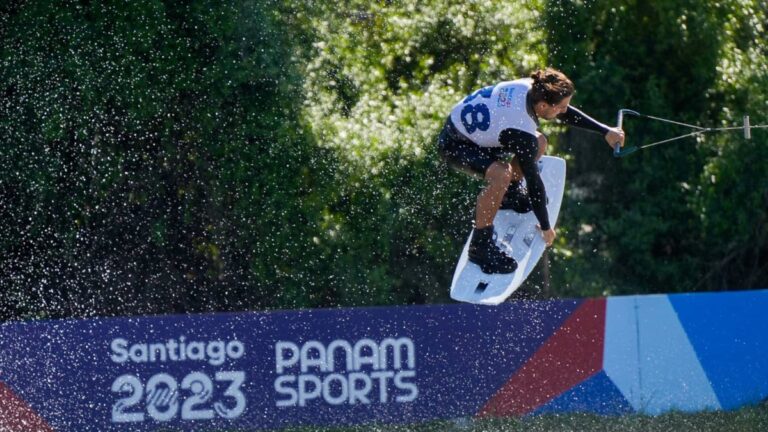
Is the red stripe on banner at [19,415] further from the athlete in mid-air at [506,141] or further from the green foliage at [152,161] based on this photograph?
the athlete in mid-air at [506,141]

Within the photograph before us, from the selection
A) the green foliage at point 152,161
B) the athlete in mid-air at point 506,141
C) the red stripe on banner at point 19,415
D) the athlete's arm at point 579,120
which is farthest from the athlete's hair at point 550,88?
Answer: the red stripe on banner at point 19,415

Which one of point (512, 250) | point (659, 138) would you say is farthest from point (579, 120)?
point (659, 138)

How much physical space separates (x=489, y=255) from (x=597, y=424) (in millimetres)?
1024

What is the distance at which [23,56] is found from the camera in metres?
7.31

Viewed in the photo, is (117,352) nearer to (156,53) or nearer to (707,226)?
(156,53)

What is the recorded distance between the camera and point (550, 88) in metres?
5.36

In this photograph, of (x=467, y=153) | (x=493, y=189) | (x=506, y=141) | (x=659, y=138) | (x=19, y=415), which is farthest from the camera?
(x=659, y=138)

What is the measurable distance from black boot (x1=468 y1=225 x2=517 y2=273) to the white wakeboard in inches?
1.2

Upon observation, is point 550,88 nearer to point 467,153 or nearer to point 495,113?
point 495,113

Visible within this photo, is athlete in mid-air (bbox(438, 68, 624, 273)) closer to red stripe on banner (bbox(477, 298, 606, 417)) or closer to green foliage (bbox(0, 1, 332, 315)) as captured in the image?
red stripe on banner (bbox(477, 298, 606, 417))

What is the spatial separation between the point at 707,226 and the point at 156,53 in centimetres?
409

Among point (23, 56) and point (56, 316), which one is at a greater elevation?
point (23, 56)

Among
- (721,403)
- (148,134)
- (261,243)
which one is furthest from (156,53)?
(721,403)

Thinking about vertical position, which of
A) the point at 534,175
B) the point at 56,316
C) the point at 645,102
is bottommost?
the point at 56,316
